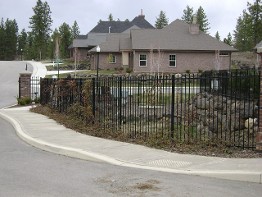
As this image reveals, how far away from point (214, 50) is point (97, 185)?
41081 millimetres

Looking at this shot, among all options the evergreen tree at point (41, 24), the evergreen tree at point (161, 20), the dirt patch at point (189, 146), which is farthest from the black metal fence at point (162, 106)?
the evergreen tree at point (161, 20)

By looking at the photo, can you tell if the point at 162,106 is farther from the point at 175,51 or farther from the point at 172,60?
the point at 172,60

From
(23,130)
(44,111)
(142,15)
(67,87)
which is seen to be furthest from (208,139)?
(142,15)

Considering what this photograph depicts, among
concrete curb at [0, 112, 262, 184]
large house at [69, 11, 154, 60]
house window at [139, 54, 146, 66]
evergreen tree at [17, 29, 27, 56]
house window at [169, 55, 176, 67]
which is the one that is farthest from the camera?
evergreen tree at [17, 29, 27, 56]

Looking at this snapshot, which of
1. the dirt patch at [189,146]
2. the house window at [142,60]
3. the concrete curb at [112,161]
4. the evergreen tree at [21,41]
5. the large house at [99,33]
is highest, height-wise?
the evergreen tree at [21,41]

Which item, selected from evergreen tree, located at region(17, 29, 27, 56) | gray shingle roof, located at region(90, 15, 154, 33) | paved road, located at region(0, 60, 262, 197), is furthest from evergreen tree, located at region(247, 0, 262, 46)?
evergreen tree, located at region(17, 29, 27, 56)

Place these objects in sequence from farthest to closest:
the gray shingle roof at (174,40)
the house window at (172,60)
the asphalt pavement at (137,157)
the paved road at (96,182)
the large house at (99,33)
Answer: the large house at (99,33), the house window at (172,60), the gray shingle roof at (174,40), the asphalt pavement at (137,157), the paved road at (96,182)

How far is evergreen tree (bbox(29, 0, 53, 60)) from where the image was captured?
94875mm

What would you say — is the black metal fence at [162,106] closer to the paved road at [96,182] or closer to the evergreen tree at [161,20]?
the paved road at [96,182]

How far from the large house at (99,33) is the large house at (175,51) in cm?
1926

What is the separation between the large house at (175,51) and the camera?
151 ft

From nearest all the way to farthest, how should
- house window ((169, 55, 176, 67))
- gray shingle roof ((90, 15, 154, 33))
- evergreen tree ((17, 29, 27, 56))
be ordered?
house window ((169, 55, 176, 67)) < gray shingle roof ((90, 15, 154, 33)) < evergreen tree ((17, 29, 27, 56))

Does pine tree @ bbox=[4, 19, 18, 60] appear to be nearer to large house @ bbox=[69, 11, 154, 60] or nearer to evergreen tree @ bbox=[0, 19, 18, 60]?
evergreen tree @ bbox=[0, 19, 18, 60]

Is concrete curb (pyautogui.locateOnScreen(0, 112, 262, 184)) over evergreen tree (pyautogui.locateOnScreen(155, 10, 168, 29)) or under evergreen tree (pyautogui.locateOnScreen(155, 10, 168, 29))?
under
